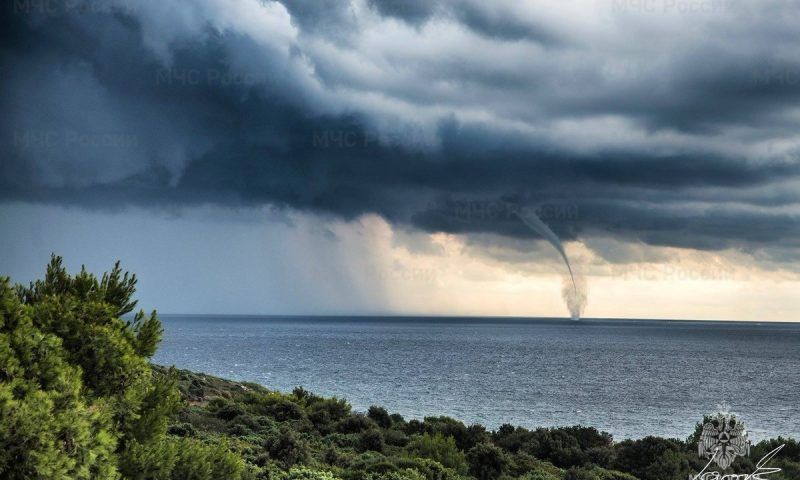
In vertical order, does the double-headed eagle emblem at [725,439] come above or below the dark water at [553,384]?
above

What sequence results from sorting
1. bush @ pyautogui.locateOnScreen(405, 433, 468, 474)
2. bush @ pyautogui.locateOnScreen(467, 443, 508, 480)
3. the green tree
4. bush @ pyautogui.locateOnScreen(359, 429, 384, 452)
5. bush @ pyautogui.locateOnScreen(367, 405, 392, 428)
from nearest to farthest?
the green tree, bush @ pyautogui.locateOnScreen(405, 433, 468, 474), bush @ pyautogui.locateOnScreen(467, 443, 508, 480), bush @ pyautogui.locateOnScreen(359, 429, 384, 452), bush @ pyautogui.locateOnScreen(367, 405, 392, 428)

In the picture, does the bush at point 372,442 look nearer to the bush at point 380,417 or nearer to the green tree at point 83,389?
the bush at point 380,417

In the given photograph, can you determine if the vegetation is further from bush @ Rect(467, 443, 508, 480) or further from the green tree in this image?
bush @ Rect(467, 443, 508, 480)

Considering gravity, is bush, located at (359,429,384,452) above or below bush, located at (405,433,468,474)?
Answer: below

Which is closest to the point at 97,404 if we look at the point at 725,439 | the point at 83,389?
the point at 83,389

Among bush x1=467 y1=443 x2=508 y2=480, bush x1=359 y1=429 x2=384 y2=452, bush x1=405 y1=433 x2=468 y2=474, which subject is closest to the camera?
bush x1=405 y1=433 x2=468 y2=474

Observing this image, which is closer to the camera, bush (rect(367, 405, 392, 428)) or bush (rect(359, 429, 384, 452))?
bush (rect(359, 429, 384, 452))

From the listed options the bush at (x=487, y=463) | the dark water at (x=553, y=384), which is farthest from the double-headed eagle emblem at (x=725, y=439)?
the dark water at (x=553, y=384)

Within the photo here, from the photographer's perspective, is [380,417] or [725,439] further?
[380,417]

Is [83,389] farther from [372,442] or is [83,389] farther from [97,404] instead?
[372,442]

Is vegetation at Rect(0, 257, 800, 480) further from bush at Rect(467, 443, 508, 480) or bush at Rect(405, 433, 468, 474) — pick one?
bush at Rect(467, 443, 508, 480)

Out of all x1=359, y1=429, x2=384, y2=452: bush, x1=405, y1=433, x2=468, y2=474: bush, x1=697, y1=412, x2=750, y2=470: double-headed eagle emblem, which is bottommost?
x1=359, y1=429, x2=384, y2=452: bush

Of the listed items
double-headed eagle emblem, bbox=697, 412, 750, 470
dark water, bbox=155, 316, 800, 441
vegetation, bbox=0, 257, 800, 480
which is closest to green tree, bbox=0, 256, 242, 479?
vegetation, bbox=0, 257, 800, 480

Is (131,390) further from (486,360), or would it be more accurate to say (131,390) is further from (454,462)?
(486,360)
